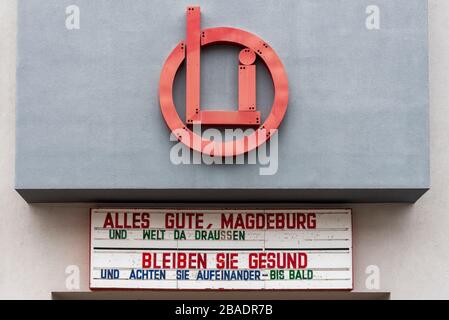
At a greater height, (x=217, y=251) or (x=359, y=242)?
(x=359, y=242)

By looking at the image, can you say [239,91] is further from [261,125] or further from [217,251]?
[217,251]

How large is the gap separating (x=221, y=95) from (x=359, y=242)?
243 cm

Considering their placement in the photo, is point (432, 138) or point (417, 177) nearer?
point (417, 177)

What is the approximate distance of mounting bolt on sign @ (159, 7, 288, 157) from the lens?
11.3 metres

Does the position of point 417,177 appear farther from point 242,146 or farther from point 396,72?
point 242,146

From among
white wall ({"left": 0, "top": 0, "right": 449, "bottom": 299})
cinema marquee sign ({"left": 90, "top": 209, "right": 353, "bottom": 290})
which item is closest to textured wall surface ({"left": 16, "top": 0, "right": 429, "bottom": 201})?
cinema marquee sign ({"left": 90, "top": 209, "right": 353, "bottom": 290})

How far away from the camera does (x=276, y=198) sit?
11766 mm

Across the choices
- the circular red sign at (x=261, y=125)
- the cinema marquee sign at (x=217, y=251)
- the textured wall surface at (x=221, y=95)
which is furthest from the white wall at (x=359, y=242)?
the circular red sign at (x=261, y=125)

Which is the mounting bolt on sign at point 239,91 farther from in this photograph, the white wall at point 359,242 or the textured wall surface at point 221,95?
the white wall at point 359,242

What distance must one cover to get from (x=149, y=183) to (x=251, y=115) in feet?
4.53

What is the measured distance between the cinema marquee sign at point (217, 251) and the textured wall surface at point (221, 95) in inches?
17.4

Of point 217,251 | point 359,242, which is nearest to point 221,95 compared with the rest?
point 217,251

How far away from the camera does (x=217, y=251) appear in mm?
11812

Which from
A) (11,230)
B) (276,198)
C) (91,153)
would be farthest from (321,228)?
(11,230)
